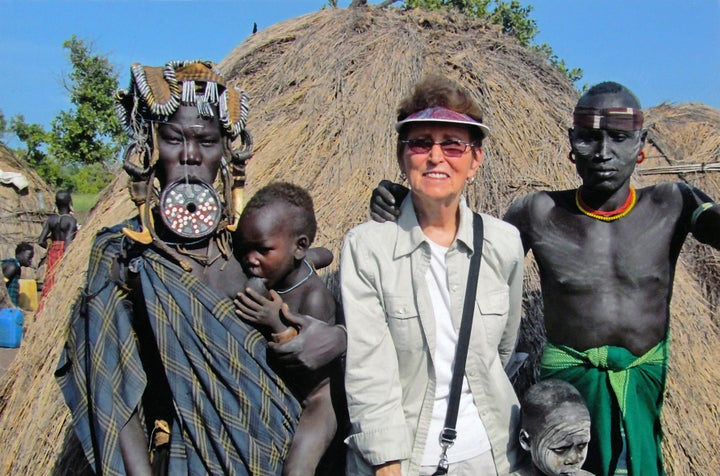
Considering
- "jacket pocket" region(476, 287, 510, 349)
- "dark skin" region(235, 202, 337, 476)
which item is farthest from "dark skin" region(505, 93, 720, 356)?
"dark skin" region(235, 202, 337, 476)

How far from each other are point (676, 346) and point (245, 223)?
99.4 inches

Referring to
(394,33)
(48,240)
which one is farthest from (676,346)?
(48,240)

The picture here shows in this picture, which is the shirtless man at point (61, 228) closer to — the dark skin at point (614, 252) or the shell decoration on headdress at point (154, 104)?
the shell decoration on headdress at point (154, 104)

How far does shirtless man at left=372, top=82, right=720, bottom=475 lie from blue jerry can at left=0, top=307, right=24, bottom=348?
6849 millimetres

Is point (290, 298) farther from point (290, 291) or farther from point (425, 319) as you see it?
point (425, 319)

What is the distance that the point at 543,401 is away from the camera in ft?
6.96

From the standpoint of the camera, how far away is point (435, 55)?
4492 millimetres

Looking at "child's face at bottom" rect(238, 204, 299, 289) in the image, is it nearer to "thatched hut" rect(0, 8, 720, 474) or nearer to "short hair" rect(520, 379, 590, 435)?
"short hair" rect(520, 379, 590, 435)

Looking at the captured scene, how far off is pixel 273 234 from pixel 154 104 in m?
0.58

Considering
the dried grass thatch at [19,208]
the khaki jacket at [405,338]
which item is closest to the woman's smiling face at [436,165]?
the khaki jacket at [405,338]

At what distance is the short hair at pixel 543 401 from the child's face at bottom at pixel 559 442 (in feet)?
0.09

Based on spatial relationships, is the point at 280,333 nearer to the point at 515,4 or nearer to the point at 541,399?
the point at 541,399

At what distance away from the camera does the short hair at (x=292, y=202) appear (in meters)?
2.31

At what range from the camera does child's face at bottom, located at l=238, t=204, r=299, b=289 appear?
7.43 feet
